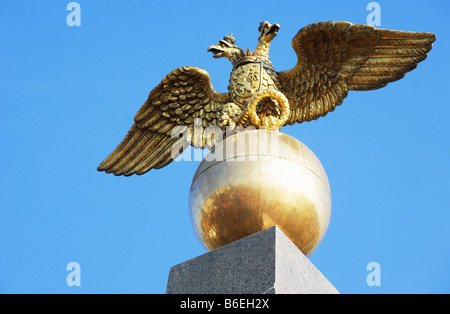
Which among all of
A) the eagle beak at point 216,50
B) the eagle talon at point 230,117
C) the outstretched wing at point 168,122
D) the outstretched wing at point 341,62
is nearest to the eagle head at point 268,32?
the outstretched wing at point 341,62

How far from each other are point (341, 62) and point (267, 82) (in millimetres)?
1175

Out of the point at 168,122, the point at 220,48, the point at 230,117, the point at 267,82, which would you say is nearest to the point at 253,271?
the point at 230,117

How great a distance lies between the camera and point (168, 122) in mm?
10266

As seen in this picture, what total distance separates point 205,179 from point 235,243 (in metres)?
0.90

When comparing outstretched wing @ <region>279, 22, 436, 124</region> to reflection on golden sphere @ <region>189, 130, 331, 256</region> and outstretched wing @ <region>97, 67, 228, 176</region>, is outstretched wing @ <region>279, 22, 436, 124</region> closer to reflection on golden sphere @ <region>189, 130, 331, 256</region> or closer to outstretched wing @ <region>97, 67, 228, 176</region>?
outstretched wing @ <region>97, 67, 228, 176</region>

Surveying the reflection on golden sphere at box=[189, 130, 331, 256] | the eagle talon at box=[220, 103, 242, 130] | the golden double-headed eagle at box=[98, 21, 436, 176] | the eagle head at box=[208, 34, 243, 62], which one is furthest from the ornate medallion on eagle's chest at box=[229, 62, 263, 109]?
the reflection on golden sphere at box=[189, 130, 331, 256]

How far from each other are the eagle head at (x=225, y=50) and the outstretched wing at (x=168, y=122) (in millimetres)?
347

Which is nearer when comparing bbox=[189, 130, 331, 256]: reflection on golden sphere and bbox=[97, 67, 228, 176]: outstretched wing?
bbox=[189, 130, 331, 256]: reflection on golden sphere

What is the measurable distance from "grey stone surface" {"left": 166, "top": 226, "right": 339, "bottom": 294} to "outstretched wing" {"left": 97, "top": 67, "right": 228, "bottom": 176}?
4.08 m

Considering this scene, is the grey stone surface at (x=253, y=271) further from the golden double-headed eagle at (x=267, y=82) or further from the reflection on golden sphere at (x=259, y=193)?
the golden double-headed eagle at (x=267, y=82)

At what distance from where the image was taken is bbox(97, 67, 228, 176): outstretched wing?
10055 mm
